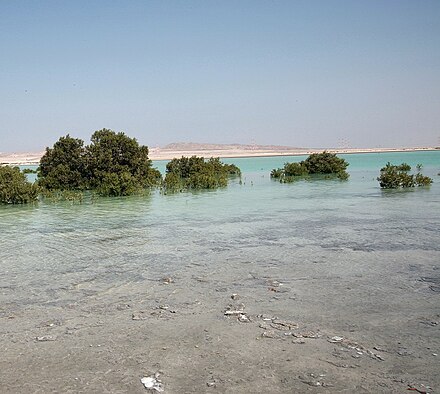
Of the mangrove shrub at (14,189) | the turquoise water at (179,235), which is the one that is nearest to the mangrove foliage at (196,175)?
the turquoise water at (179,235)

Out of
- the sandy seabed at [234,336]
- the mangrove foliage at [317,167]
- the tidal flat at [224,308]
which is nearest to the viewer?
the sandy seabed at [234,336]

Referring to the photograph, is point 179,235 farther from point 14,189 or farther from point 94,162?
point 94,162

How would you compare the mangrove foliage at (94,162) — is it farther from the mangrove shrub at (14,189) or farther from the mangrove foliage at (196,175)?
the mangrove shrub at (14,189)

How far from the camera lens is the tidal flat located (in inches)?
194

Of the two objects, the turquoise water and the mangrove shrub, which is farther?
the mangrove shrub

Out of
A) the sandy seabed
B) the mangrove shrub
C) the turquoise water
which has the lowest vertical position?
the sandy seabed

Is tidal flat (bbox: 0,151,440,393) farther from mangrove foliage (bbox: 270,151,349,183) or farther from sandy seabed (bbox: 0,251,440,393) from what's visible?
mangrove foliage (bbox: 270,151,349,183)

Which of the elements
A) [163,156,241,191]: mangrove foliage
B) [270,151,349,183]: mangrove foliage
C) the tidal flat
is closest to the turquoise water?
the tidal flat

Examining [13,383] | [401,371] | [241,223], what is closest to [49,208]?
[241,223]

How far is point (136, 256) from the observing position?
10.9 meters

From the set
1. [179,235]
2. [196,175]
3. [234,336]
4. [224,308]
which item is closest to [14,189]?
[196,175]

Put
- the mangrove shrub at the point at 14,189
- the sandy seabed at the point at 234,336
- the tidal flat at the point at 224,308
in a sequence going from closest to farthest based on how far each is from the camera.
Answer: the sandy seabed at the point at 234,336 → the tidal flat at the point at 224,308 → the mangrove shrub at the point at 14,189

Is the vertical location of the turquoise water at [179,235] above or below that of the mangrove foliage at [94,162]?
below

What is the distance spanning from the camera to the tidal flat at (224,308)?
194 inches
